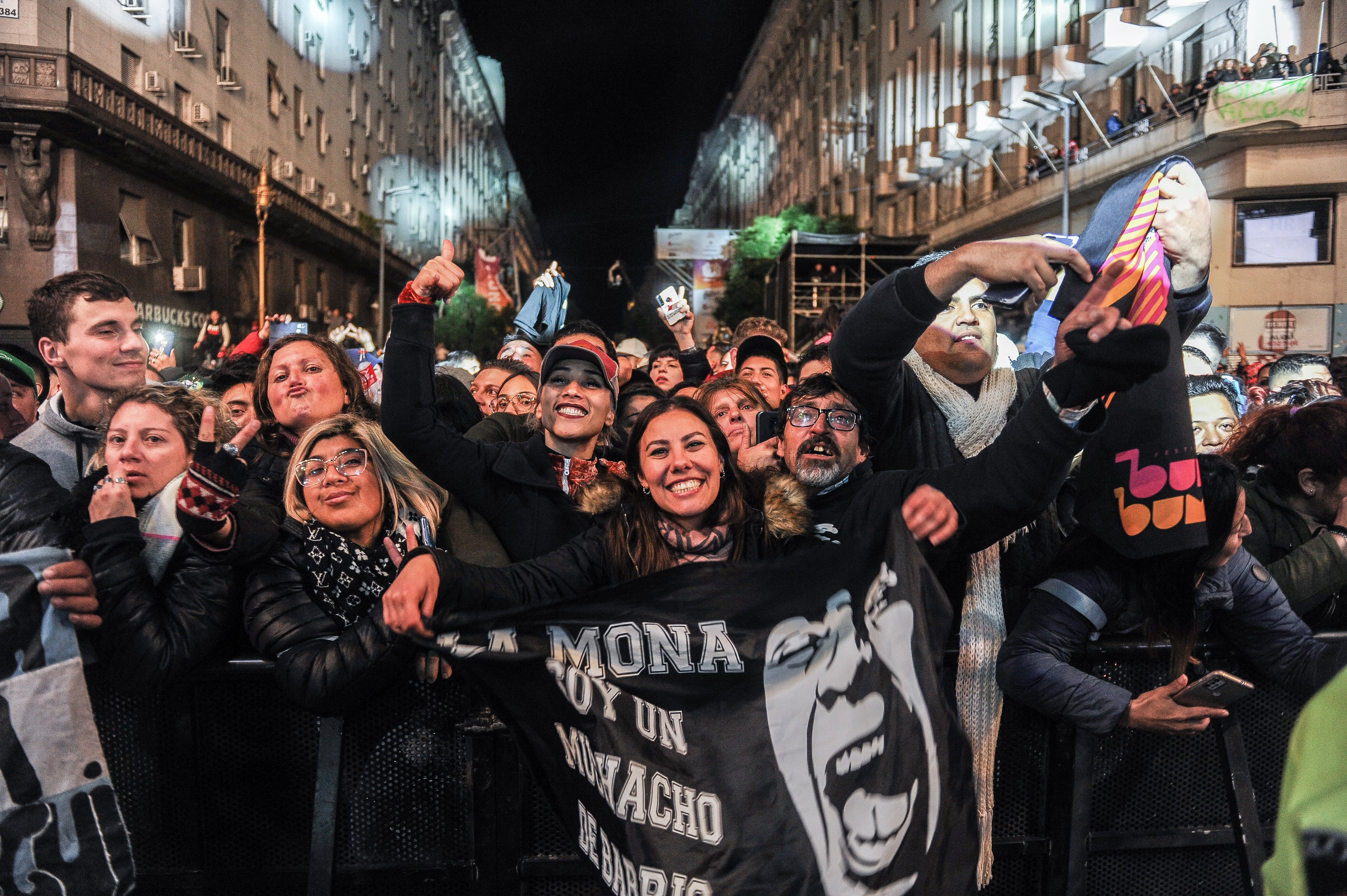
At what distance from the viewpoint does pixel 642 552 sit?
298 cm

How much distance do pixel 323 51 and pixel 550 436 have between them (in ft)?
136

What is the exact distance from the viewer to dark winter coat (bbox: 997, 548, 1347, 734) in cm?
285

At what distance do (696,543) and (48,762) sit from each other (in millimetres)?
1950

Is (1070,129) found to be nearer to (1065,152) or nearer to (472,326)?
(1065,152)

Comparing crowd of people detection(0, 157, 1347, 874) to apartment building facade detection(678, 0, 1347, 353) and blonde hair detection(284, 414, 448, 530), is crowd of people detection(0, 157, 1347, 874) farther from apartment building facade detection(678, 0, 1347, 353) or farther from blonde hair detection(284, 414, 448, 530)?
apartment building facade detection(678, 0, 1347, 353)

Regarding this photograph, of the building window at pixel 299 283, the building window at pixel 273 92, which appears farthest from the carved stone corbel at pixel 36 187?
the building window at pixel 299 283

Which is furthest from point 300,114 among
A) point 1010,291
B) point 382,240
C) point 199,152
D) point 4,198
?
point 1010,291

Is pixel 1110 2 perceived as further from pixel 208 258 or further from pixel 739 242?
pixel 208 258

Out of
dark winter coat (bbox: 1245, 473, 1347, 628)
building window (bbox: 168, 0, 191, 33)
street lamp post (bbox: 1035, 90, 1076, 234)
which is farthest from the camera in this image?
street lamp post (bbox: 1035, 90, 1076, 234)

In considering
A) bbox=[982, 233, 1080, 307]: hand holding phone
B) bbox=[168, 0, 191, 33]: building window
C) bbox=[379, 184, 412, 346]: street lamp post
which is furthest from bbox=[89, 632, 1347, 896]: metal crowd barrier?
bbox=[379, 184, 412, 346]: street lamp post

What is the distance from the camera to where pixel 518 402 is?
6012 mm

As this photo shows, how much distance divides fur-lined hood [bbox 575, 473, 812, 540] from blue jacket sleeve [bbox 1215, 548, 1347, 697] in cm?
138

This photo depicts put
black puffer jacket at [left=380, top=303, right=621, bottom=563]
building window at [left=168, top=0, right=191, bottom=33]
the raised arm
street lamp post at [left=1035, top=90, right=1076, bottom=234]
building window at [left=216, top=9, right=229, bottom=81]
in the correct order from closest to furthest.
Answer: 1. the raised arm
2. black puffer jacket at [left=380, top=303, right=621, bottom=563]
3. building window at [left=168, top=0, right=191, bottom=33]
4. street lamp post at [left=1035, top=90, right=1076, bottom=234]
5. building window at [left=216, top=9, right=229, bottom=81]

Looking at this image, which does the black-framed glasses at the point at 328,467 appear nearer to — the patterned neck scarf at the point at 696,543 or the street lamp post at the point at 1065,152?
the patterned neck scarf at the point at 696,543
